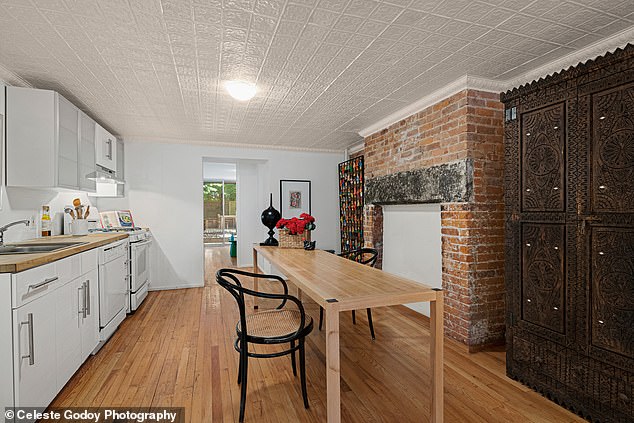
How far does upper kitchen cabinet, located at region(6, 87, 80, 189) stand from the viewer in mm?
2672

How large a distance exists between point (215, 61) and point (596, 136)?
101 inches

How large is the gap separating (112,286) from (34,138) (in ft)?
4.87

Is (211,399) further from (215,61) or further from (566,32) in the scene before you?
(566,32)

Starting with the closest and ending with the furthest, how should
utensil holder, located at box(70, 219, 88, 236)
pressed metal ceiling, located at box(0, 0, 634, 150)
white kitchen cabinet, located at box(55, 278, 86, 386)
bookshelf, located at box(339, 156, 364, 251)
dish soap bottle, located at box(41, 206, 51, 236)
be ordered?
pressed metal ceiling, located at box(0, 0, 634, 150) → white kitchen cabinet, located at box(55, 278, 86, 386) → dish soap bottle, located at box(41, 206, 51, 236) → utensil holder, located at box(70, 219, 88, 236) → bookshelf, located at box(339, 156, 364, 251)

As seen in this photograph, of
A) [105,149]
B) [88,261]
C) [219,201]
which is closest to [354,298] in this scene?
[88,261]

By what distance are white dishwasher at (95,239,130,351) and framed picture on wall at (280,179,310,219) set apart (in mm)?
2743

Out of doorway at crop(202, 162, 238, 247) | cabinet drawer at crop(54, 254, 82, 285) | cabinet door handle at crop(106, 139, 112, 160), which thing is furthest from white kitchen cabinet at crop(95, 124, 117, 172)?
doorway at crop(202, 162, 238, 247)

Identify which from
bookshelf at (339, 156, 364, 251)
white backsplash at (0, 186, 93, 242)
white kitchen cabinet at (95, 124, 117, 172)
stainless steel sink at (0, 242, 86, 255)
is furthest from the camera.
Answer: bookshelf at (339, 156, 364, 251)

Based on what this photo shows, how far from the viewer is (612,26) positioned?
81.9 inches

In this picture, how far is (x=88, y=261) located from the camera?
2664 mm

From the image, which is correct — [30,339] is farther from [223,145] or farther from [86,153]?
[223,145]

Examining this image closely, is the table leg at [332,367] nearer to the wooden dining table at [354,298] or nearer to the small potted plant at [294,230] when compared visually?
the wooden dining table at [354,298]

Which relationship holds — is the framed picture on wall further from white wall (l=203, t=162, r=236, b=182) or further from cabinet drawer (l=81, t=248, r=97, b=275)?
cabinet drawer (l=81, t=248, r=97, b=275)

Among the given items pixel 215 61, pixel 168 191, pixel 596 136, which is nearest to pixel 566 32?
pixel 596 136
